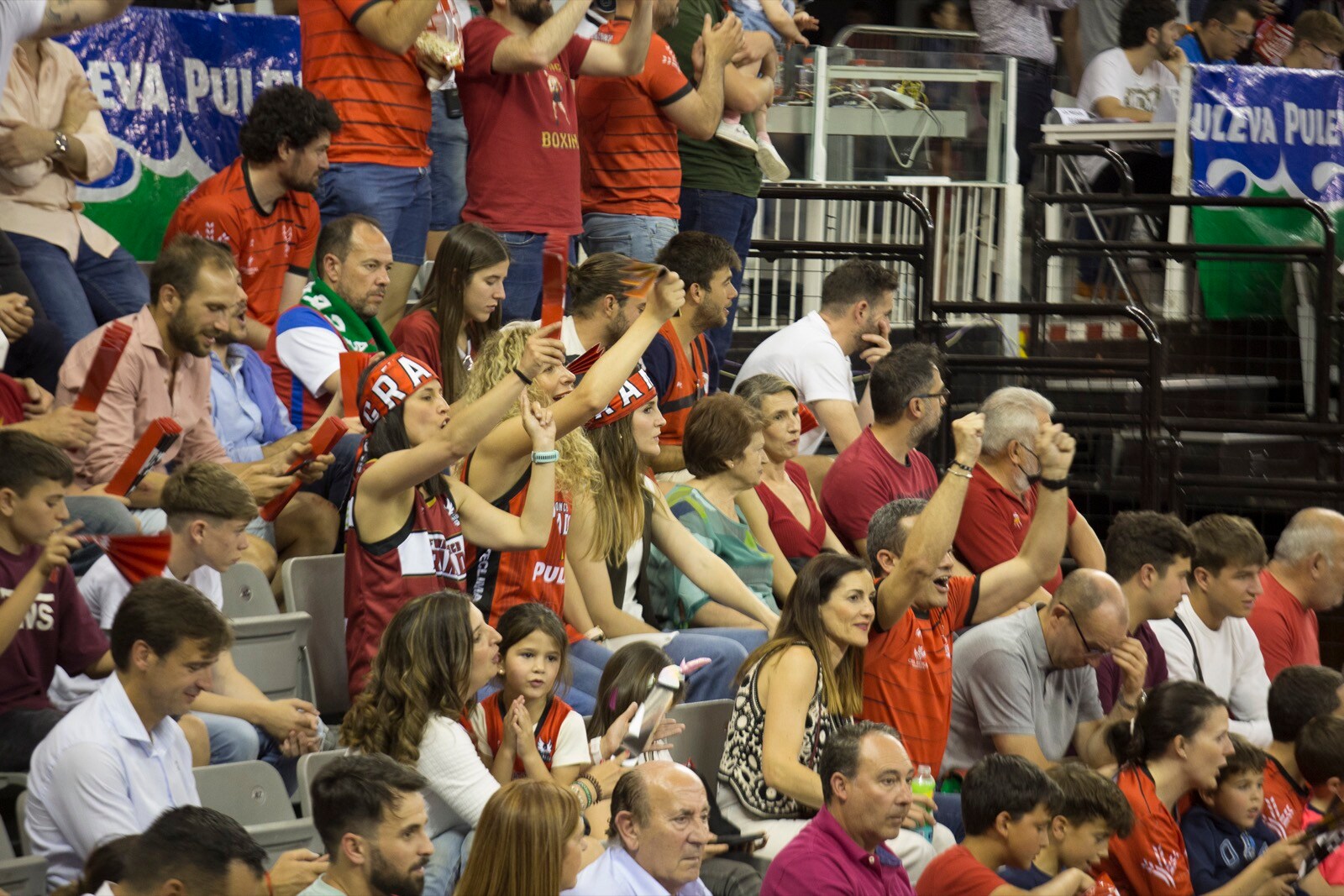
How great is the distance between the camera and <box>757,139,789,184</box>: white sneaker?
330 inches

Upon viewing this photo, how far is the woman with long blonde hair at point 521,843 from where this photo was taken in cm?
397

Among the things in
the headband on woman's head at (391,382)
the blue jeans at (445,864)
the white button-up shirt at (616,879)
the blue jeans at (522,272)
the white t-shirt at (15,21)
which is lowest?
the blue jeans at (445,864)

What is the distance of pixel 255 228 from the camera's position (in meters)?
6.73

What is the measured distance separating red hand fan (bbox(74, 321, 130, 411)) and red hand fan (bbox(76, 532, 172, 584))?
0.67 m

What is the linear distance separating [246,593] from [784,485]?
7.38ft

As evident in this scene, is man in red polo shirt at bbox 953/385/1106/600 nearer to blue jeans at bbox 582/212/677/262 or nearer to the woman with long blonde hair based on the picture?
blue jeans at bbox 582/212/677/262

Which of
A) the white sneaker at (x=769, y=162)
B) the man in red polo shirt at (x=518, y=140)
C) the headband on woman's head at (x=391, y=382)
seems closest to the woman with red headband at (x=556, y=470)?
the headband on woman's head at (x=391, y=382)

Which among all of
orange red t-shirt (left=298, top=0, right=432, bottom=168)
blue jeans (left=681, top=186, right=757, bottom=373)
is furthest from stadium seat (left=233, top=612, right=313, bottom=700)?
blue jeans (left=681, top=186, right=757, bottom=373)

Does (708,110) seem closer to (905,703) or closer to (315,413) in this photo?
(315,413)

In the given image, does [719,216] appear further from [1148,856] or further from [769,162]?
[1148,856]

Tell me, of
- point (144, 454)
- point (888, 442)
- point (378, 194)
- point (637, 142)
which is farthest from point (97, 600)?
point (637, 142)

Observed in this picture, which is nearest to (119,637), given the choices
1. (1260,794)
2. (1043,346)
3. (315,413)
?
(315,413)

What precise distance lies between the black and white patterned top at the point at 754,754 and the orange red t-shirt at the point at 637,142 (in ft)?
9.39

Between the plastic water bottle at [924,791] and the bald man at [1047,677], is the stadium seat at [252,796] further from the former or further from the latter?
the bald man at [1047,677]
